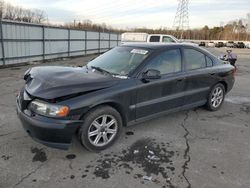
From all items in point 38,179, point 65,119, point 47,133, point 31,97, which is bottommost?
point 38,179

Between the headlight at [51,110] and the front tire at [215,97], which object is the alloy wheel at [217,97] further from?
the headlight at [51,110]

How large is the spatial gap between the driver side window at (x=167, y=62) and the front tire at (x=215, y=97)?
4.48 feet

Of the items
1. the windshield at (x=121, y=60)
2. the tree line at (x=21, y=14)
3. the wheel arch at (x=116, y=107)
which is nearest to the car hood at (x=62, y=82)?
the wheel arch at (x=116, y=107)

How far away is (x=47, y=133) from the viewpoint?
277 cm

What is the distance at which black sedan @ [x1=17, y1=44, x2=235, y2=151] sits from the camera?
282cm

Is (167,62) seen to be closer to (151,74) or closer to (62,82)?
(151,74)

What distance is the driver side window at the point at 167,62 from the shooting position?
3746mm

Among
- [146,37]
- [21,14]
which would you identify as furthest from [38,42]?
[21,14]

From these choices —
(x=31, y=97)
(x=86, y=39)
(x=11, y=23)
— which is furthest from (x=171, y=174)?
(x=86, y=39)

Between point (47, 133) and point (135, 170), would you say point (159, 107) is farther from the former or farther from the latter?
point (47, 133)

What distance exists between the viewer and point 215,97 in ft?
16.9

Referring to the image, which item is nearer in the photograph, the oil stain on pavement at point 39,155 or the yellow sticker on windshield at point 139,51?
the oil stain on pavement at point 39,155

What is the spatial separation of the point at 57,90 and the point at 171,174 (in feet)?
5.85

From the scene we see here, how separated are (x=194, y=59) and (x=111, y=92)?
7.22 feet
